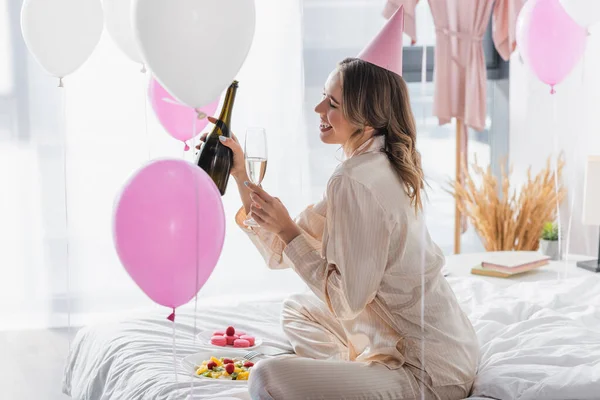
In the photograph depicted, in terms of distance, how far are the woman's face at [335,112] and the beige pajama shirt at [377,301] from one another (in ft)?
0.24

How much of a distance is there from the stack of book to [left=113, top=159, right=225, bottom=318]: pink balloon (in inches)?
65.0

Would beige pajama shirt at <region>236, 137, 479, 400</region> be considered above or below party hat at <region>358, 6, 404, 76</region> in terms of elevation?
below

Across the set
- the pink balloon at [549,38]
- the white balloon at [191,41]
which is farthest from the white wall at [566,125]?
the white balloon at [191,41]

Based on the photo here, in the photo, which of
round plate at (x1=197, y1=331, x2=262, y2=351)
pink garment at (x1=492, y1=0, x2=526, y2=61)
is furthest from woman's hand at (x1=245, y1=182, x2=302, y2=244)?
pink garment at (x1=492, y1=0, x2=526, y2=61)

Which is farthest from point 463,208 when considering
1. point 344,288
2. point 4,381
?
point 344,288

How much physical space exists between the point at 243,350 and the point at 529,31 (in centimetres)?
183

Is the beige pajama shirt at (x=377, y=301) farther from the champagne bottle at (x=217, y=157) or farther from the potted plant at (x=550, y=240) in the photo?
the potted plant at (x=550, y=240)

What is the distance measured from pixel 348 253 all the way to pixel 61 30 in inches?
54.2

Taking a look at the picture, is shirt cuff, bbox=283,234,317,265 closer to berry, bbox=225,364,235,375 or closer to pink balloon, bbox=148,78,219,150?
berry, bbox=225,364,235,375

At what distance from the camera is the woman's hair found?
6.77ft

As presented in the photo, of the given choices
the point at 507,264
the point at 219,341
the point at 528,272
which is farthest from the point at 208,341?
the point at 528,272

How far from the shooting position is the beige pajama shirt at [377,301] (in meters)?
1.88

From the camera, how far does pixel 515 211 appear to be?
4316mm

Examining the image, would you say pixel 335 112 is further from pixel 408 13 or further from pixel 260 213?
pixel 408 13
